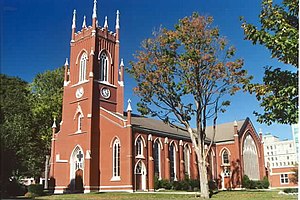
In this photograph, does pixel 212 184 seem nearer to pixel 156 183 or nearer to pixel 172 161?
pixel 172 161

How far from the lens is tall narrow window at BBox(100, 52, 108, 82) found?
35500mm

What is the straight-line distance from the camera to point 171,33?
21.0 meters

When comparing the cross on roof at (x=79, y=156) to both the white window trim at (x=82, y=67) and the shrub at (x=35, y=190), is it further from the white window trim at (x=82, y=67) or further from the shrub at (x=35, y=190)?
the white window trim at (x=82, y=67)

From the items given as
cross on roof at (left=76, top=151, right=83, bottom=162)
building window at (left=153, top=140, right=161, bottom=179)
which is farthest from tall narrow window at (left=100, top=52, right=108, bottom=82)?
building window at (left=153, top=140, right=161, bottom=179)

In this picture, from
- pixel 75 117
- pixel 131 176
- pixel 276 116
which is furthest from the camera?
pixel 75 117

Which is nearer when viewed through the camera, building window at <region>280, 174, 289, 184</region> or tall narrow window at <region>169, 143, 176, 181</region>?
tall narrow window at <region>169, 143, 176, 181</region>

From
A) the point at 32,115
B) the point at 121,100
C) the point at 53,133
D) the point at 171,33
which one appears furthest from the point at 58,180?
the point at 171,33

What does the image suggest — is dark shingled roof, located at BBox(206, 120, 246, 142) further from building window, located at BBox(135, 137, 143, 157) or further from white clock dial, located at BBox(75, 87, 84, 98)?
white clock dial, located at BBox(75, 87, 84, 98)

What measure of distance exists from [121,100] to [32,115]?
9.25 m

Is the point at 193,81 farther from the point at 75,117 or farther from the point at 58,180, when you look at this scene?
the point at 58,180

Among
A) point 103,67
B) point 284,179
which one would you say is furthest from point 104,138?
point 284,179

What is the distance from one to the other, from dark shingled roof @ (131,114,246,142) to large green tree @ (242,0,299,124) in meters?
22.2

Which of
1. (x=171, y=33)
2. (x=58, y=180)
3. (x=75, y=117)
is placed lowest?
(x=58, y=180)

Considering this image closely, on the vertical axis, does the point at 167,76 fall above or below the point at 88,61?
below
